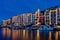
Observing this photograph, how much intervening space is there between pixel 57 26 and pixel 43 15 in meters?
2.01

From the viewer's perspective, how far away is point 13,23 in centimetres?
1906

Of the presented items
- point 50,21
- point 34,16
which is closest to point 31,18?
point 34,16

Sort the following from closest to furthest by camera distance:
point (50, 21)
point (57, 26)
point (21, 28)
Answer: point (57, 26)
point (50, 21)
point (21, 28)

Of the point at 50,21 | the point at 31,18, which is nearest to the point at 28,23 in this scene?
the point at 31,18

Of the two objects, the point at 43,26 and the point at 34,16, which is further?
the point at 34,16

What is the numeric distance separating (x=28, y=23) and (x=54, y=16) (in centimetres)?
211

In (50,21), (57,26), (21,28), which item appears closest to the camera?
(57,26)

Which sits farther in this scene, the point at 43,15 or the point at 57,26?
the point at 43,15

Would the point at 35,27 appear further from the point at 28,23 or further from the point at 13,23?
the point at 13,23

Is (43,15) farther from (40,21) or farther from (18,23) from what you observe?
(18,23)

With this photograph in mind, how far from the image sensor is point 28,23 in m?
18.5

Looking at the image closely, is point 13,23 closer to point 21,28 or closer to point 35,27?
point 21,28

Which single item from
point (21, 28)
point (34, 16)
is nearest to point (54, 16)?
point (34, 16)

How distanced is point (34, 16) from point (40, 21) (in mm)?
1176
